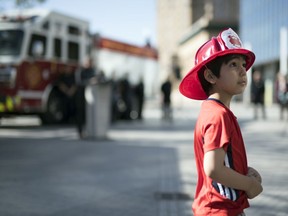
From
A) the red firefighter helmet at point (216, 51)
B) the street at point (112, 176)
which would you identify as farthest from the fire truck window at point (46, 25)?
the red firefighter helmet at point (216, 51)

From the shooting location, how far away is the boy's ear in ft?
Result: 7.49

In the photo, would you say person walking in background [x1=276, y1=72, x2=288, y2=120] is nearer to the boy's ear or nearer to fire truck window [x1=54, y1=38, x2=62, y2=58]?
fire truck window [x1=54, y1=38, x2=62, y2=58]

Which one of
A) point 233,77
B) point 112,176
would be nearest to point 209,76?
point 233,77

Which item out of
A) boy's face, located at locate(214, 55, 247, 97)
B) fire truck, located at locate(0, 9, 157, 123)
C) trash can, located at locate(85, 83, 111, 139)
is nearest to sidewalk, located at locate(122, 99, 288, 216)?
trash can, located at locate(85, 83, 111, 139)

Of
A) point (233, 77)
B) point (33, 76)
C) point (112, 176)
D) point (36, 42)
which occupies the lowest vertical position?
point (112, 176)

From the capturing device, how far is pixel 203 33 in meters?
75.6

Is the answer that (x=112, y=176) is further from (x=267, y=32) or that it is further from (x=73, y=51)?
(x=267, y=32)

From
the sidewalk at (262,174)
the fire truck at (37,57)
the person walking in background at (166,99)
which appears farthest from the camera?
the person walking in background at (166,99)

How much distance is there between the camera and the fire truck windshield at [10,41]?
1490cm

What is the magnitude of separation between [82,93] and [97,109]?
506 millimetres

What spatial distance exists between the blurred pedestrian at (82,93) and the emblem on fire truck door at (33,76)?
2.96 m

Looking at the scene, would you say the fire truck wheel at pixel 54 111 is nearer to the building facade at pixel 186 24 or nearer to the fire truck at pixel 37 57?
the fire truck at pixel 37 57

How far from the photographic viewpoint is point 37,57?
1538 centimetres

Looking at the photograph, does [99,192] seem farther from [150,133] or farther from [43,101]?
[43,101]
